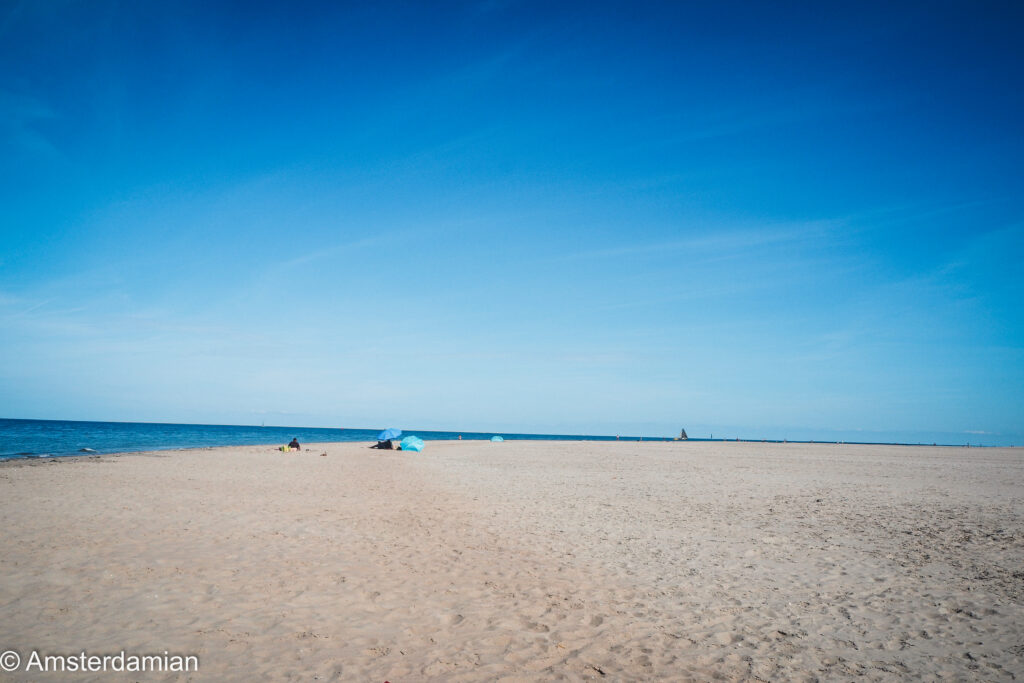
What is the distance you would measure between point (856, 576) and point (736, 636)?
167 inches

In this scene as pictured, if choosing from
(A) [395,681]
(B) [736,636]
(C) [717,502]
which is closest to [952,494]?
(C) [717,502]

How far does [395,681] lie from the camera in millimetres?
5371

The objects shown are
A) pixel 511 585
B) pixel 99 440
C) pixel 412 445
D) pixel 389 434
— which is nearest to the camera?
pixel 511 585

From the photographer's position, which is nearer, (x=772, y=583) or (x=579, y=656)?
(x=579, y=656)

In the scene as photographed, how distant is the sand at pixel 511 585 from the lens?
5.94 metres

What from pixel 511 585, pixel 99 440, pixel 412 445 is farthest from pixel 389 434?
pixel 511 585

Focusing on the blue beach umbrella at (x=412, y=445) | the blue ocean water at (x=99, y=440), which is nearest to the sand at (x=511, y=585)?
the blue beach umbrella at (x=412, y=445)

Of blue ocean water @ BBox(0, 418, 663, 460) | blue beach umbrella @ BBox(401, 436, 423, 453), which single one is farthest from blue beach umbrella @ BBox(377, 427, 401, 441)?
blue ocean water @ BBox(0, 418, 663, 460)

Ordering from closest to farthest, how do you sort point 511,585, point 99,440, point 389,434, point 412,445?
1. point 511,585
2. point 412,445
3. point 389,434
4. point 99,440

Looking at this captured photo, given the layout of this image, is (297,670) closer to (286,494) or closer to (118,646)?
(118,646)

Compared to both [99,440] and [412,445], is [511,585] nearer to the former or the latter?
[412,445]

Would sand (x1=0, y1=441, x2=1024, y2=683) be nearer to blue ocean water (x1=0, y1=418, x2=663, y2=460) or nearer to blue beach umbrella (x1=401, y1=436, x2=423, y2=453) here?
blue beach umbrella (x1=401, y1=436, x2=423, y2=453)

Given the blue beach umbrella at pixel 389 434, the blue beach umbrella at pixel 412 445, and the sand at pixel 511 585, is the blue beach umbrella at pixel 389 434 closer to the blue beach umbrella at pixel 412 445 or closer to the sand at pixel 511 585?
the blue beach umbrella at pixel 412 445

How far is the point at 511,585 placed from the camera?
27.6 ft
